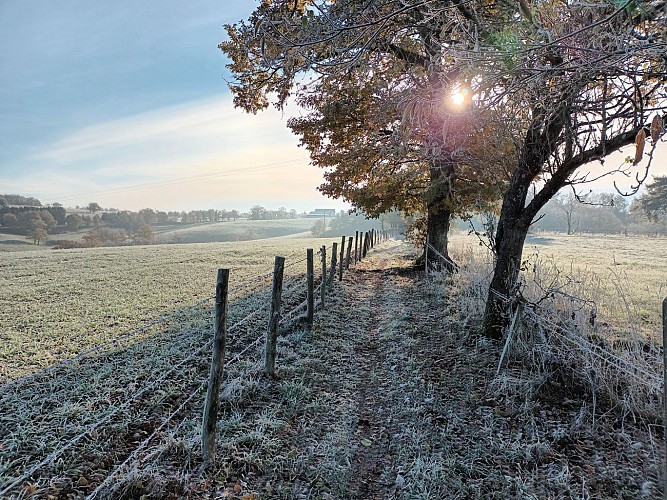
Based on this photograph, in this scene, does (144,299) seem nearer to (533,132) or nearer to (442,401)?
(442,401)

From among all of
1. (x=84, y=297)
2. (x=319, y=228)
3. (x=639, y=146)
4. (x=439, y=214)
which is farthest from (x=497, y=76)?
(x=319, y=228)

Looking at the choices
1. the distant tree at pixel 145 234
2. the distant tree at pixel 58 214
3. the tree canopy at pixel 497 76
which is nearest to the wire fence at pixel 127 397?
the tree canopy at pixel 497 76

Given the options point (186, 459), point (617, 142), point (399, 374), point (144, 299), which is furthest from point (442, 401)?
point (144, 299)

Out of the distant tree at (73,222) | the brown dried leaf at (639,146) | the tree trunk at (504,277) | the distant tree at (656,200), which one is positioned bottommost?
the tree trunk at (504,277)

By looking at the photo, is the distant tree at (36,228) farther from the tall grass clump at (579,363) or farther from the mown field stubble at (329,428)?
the tall grass clump at (579,363)

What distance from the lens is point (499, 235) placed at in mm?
6496

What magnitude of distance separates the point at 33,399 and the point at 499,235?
725 cm

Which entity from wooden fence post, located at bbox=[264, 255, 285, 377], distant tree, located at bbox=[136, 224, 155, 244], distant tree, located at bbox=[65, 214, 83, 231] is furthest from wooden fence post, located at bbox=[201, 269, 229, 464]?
distant tree, located at bbox=[65, 214, 83, 231]

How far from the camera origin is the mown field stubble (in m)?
3.28

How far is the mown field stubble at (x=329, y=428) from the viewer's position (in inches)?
129

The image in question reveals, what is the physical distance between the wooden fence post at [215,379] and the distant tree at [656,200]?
2146 inches

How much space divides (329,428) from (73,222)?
79635 mm

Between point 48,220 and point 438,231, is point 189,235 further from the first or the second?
point 438,231

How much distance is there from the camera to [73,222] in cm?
6800
